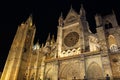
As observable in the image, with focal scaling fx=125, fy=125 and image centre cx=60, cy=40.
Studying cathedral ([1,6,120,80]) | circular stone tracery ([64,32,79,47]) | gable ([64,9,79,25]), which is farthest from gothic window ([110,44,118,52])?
gable ([64,9,79,25])

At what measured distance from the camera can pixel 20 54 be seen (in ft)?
80.4

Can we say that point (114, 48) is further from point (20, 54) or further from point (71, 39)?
point (20, 54)

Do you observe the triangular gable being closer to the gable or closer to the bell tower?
the gable

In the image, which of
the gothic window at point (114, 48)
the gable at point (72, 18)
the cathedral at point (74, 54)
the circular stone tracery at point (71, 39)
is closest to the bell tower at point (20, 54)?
the cathedral at point (74, 54)

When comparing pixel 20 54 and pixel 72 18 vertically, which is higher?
pixel 72 18

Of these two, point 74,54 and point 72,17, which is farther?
point 72,17

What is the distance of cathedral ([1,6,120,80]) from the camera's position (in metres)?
16.9

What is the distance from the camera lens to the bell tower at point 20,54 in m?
22.3

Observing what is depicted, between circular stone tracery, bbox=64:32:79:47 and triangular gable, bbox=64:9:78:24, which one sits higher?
triangular gable, bbox=64:9:78:24

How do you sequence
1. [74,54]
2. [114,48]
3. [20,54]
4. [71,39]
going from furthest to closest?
[20,54] < [71,39] < [74,54] < [114,48]

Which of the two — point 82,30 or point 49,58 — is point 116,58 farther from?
point 49,58

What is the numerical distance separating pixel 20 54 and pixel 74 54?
35.3ft

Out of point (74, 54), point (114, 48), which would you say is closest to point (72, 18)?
point (74, 54)

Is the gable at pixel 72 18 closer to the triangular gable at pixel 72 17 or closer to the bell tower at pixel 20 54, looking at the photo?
the triangular gable at pixel 72 17
